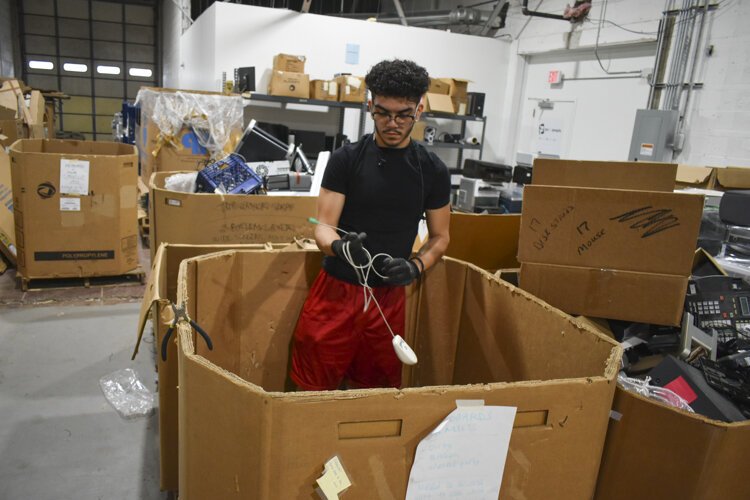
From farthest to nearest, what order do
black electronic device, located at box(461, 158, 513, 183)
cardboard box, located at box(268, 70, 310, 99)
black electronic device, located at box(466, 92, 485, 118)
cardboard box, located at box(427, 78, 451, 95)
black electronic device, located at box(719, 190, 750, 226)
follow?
black electronic device, located at box(466, 92, 485, 118)
cardboard box, located at box(427, 78, 451, 95)
cardboard box, located at box(268, 70, 310, 99)
black electronic device, located at box(461, 158, 513, 183)
black electronic device, located at box(719, 190, 750, 226)

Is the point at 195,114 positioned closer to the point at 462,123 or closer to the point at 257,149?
the point at 257,149

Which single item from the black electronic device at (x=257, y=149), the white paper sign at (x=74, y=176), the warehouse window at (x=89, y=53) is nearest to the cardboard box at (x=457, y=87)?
the black electronic device at (x=257, y=149)

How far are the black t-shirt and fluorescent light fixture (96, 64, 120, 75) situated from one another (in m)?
11.3

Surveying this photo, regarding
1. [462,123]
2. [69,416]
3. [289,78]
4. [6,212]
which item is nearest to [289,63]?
[289,78]

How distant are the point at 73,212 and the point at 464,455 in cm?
319

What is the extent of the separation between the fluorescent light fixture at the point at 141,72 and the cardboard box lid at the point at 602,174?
1138cm

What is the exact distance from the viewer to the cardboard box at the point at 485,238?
216cm

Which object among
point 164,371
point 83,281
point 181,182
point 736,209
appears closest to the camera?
point 164,371

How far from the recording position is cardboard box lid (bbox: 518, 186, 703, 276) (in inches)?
57.9

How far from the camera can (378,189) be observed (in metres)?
1.56

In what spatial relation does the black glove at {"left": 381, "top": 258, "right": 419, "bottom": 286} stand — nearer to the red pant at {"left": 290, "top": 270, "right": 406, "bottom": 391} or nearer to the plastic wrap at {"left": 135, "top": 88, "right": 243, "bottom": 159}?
the red pant at {"left": 290, "top": 270, "right": 406, "bottom": 391}

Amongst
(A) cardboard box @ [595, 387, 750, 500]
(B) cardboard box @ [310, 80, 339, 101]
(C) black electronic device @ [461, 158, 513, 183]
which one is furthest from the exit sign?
(A) cardboard box @ [595, 387, 750, 500]

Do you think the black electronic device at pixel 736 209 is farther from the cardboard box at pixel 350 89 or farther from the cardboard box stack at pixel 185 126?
the cardboard box at pixel 350 89

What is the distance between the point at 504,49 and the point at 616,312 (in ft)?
18.4
